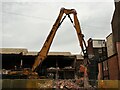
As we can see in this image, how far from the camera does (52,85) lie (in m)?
16.4

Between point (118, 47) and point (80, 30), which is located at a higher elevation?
point (80, 30)

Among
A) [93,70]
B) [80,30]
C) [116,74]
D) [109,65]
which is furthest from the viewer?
[93,70]

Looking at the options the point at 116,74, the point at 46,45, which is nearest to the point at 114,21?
the point at 116,74

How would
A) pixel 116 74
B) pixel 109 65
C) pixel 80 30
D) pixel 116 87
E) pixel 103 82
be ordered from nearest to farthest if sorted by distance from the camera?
pixel 116 87 < pixel 103 82 < pixel 80 30 < pixel 116 74 < pixel 109 65

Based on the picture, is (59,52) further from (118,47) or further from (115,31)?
(118,47)

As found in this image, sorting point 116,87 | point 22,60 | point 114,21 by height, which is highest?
point 114,21

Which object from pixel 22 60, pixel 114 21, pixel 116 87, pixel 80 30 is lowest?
pixel 116 87

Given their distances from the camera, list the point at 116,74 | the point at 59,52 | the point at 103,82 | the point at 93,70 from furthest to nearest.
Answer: the point at 59,52, the point at 93,70, the point at 116,74, the point at 103,82

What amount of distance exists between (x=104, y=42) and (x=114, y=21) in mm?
9330

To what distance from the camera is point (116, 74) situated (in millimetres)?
25125

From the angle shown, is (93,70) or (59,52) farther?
(59,52)

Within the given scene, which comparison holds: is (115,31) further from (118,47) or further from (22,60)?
(22,60)

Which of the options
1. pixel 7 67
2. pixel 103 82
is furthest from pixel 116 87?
pixel 7 67

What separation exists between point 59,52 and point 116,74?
1803 centimetres
